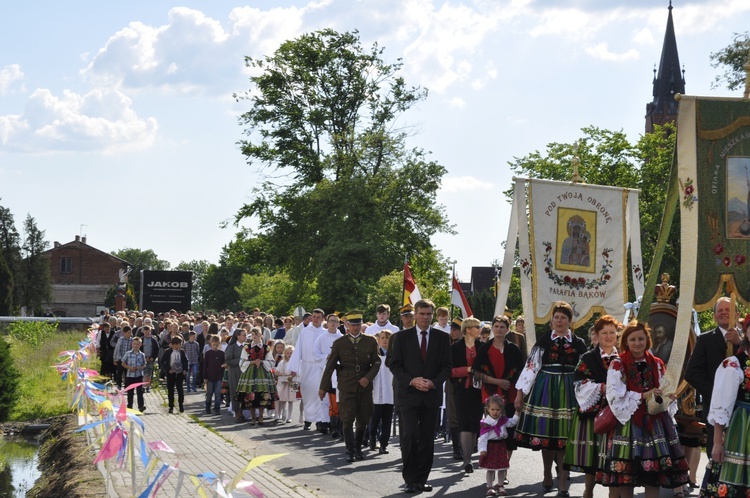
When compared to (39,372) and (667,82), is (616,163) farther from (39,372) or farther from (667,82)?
(667,82)

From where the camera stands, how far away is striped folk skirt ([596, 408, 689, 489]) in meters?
9.61

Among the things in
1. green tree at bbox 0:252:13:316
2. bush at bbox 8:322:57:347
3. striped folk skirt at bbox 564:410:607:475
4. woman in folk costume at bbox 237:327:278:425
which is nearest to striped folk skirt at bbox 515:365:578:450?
striped folk skirt at bbox 564:410:607:475

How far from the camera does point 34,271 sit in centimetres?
9969

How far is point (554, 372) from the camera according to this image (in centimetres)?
1191

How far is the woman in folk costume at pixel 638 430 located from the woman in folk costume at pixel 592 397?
221 millimetres

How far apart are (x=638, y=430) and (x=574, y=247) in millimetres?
8398

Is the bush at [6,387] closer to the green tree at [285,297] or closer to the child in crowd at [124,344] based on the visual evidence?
the child in crowd at [124,344]

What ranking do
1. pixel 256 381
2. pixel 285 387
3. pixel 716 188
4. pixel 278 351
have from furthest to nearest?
pixel 278 351, pixel 285 387, pixel 256 381, pixel 716 188

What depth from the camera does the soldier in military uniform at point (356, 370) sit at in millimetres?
15664

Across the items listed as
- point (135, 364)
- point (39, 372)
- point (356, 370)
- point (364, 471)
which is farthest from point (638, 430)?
point (39, 372)

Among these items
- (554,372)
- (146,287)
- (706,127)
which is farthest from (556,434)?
(146,287)

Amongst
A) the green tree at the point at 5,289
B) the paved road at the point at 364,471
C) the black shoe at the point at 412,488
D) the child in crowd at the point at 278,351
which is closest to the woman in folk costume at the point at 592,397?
the paved road at the point at 364,471

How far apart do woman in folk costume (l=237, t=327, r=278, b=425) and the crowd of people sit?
6 centimetres

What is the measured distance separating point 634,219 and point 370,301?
2272cm
